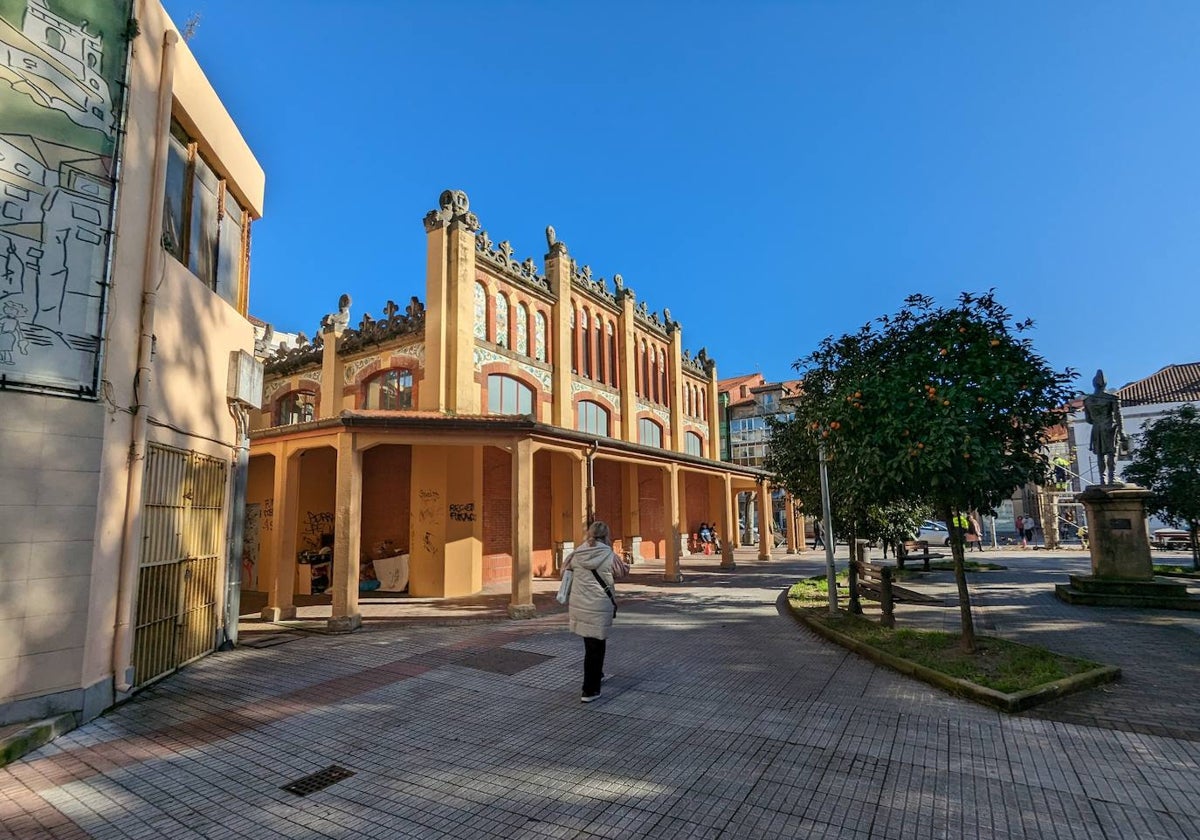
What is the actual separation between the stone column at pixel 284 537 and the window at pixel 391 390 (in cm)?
403

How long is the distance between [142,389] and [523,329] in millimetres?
11165

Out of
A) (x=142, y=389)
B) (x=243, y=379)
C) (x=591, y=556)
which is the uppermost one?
(x=243, y=379)

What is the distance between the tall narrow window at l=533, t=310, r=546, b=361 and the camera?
56.1 feet

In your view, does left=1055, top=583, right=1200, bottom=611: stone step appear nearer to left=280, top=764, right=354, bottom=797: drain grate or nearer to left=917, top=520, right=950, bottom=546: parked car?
left=280, top=764, right=354, bottom=797: drain grate

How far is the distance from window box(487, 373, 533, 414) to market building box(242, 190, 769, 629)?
0.05 metres

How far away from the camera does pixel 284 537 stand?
1107 cm

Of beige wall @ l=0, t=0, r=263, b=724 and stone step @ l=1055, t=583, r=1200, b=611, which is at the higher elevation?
beige wall @ l=0, t=0, r=263, b=724

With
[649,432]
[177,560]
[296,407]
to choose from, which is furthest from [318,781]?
[649,432]

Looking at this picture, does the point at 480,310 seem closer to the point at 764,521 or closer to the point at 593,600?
the point at 593,600

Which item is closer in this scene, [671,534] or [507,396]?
[671,534]

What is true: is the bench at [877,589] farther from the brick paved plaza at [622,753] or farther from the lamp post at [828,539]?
the brick paved plaza at [622,753]

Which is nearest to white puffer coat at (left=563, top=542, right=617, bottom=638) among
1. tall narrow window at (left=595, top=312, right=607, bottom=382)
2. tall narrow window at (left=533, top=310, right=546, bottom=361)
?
tall narrow window at (left=533, top=310, right=546, bottom=361)

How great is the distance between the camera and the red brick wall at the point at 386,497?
14.9 meters

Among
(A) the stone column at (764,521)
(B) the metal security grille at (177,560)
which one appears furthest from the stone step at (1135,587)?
(B) the metal security grille at (177,560)
